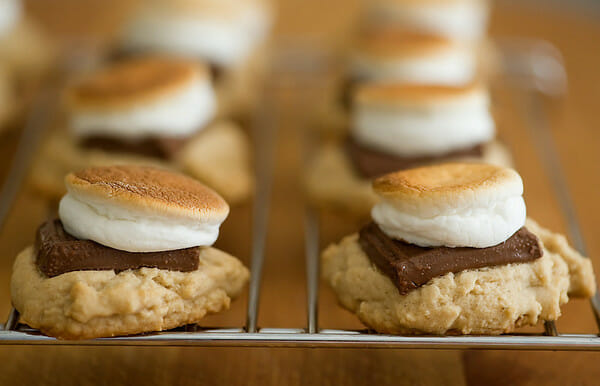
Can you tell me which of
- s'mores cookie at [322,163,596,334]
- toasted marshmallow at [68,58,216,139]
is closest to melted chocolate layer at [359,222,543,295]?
s'mores cookie at [322,163,596,334]

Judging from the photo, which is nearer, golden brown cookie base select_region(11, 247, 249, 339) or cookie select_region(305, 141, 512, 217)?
golden brown cookie base select_region(11, 247, 249, 339)

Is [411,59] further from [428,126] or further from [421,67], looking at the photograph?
[428,126]

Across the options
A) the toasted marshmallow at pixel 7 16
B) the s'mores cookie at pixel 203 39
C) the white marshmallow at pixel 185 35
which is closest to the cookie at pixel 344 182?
the s'mores cookie at pixel 203 39

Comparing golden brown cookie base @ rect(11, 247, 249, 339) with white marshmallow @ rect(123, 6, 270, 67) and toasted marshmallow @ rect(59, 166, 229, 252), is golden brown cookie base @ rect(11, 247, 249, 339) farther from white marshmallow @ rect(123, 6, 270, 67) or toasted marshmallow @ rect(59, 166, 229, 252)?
white marshmallow @ rect(123, 6, 270, 67)

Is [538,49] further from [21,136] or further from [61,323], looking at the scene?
[61,323]

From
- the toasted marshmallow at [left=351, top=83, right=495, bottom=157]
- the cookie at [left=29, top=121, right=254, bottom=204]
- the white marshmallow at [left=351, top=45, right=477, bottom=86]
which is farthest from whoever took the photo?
the white marshmallow at [left=351, top=45, right=477, bottom=86]

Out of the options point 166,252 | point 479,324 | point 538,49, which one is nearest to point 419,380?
point 479,324

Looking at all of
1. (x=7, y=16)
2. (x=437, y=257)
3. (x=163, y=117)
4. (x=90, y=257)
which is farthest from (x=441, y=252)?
(x=7, y=16)
